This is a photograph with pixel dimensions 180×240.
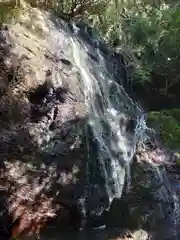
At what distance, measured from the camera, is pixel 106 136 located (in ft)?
19.1

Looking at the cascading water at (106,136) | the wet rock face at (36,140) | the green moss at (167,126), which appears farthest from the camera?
the green moss at (167,126)

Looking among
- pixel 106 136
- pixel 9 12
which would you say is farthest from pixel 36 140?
pixel 9 12

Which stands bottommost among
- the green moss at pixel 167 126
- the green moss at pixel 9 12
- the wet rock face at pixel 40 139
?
the wet rock face at pixel 40 139

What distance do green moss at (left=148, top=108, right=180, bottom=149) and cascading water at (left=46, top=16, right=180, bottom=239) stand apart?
0.78 m

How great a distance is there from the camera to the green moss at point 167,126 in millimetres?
7879

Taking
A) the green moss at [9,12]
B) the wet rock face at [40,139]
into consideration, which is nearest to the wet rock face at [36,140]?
the wet rock face at [40,139]

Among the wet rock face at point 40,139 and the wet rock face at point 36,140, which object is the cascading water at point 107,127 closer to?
the wet rock face at point 40,139

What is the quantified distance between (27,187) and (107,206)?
1265 millimetres

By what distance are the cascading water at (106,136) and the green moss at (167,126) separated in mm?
785

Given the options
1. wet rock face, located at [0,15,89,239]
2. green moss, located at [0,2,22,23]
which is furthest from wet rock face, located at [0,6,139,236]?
green moss, located at [0,2,22,23]

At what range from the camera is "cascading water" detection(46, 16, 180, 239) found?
17.5 feet

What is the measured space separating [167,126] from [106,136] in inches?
109

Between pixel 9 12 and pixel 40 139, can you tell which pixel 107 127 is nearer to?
pixel 40 139

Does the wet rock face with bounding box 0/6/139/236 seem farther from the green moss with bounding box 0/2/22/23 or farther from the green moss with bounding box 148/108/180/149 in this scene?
the green moss with bounding box 148/108/180/149
